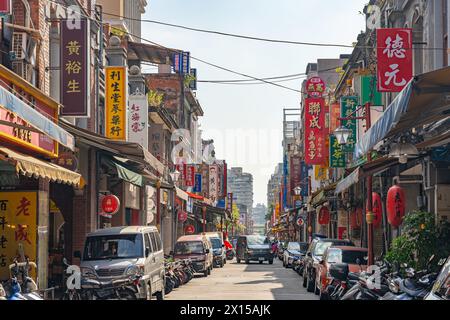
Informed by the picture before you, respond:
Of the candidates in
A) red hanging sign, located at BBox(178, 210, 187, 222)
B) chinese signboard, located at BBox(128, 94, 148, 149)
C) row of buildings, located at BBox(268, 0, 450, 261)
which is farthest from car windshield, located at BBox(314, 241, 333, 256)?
red hanging sign, located at BBox(178, 210, 187, 222)

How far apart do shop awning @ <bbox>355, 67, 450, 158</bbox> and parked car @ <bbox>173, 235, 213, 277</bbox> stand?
66.9ft

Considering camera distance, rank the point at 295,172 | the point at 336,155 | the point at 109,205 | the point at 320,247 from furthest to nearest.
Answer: the point at 295,172 → the point at 336,155 → the point at 109,205 → the point at 320,247

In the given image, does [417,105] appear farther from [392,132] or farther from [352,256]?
[352,256]

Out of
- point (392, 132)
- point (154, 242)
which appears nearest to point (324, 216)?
point (154, 242)

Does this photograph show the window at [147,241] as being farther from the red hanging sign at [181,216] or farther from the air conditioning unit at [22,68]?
the red hanging sign at [181,216]

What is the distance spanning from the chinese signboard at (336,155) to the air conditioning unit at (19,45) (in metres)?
22.4

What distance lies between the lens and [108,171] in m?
29.5

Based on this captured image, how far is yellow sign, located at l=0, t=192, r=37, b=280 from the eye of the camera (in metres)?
19.6

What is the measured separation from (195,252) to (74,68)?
52.0 ft

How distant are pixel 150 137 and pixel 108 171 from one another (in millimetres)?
21028

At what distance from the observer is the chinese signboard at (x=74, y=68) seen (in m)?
22.3

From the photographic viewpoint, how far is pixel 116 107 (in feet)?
99.2
